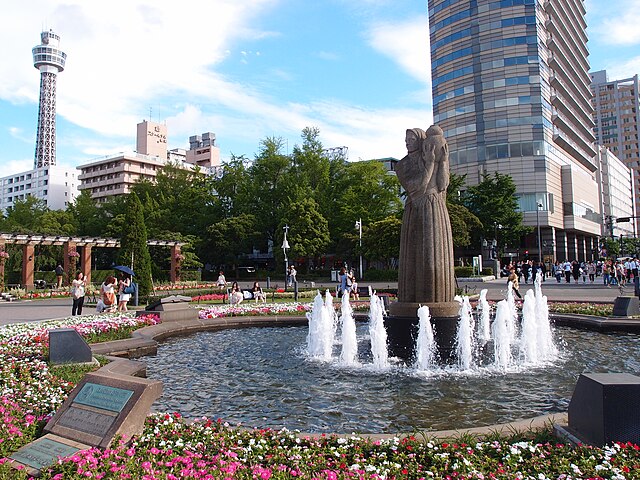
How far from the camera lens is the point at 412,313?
414 inches

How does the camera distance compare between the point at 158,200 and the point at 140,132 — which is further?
the point at 140,132

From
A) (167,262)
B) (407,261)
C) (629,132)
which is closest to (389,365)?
(407,261)

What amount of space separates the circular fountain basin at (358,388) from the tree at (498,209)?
46.0 metres

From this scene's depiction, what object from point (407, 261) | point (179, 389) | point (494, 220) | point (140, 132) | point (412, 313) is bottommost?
point (179, 389)

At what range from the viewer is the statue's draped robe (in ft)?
35.4

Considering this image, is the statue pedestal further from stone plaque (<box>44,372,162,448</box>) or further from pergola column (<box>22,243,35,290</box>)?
pergola column (<box>22,243,35,290</box>)

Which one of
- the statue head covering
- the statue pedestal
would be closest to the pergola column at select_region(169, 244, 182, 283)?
the statue head covering

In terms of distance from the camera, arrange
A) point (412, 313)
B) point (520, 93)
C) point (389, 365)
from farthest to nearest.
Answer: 1. point (520, 93)
2. point (412, 313)
3. point (389, 365)

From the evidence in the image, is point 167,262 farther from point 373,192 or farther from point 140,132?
point 140,132

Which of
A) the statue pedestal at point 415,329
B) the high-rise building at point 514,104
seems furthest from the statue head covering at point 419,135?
the high-rise building at point 514,104

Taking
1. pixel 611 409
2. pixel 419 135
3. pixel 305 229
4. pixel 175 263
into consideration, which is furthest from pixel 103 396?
pixel 305 229

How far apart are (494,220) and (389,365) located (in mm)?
49788

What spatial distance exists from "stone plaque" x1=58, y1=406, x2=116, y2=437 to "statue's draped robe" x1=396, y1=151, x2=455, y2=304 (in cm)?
722

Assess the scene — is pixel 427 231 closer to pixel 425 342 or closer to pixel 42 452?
pixel 425 342
